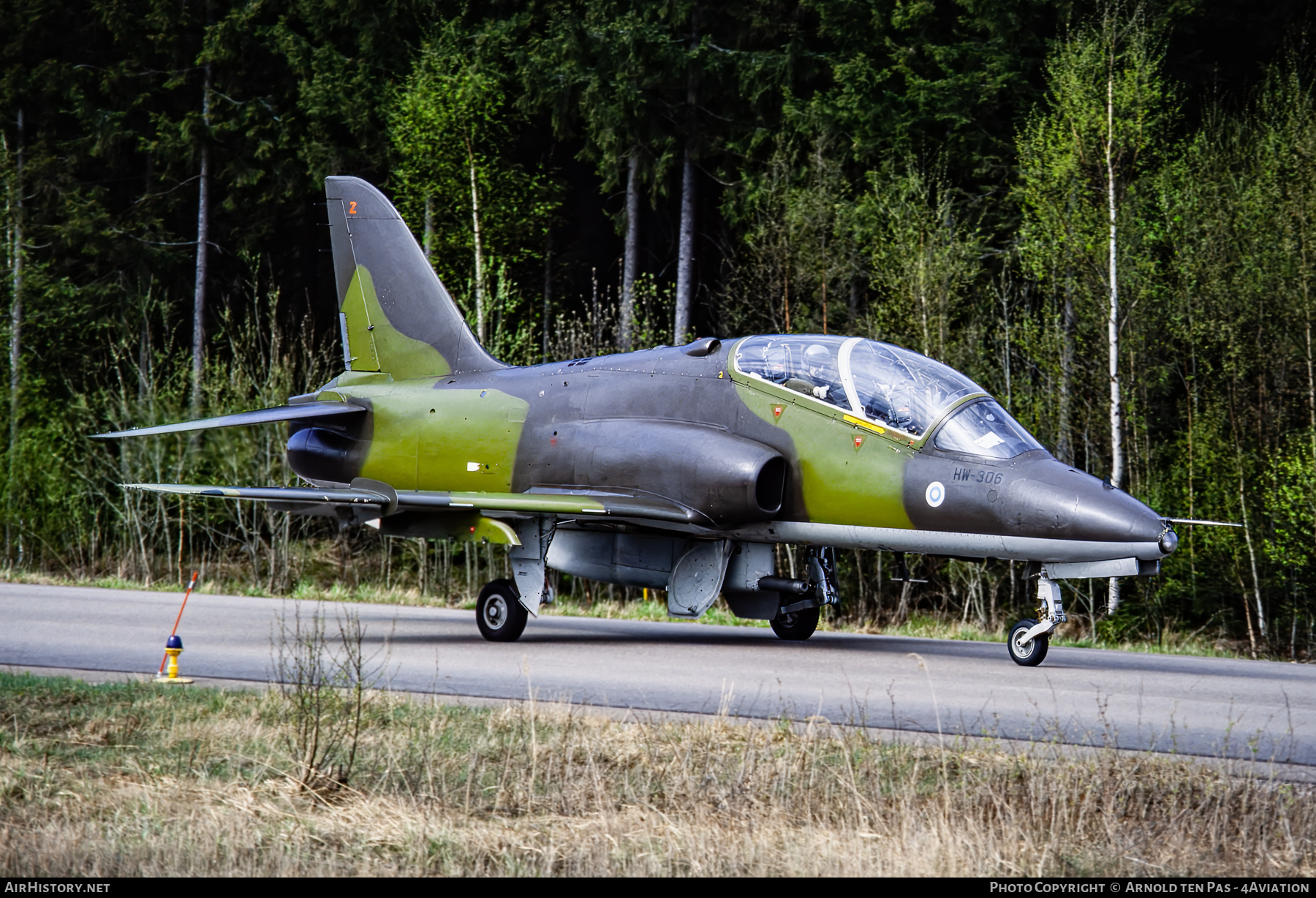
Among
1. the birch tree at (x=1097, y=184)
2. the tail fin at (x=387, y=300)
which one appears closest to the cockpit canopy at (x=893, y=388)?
the tail fin at (x=387, y=300)

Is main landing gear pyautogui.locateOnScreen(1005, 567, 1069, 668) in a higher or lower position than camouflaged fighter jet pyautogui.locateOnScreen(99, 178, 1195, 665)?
lower

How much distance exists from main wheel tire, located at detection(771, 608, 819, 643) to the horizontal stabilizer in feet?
18.1

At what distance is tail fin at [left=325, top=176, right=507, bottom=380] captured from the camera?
15484mm

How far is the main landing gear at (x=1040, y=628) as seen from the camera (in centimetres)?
1049

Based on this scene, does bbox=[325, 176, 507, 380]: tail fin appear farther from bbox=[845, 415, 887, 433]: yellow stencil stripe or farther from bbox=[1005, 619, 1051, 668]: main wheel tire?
bbox=[1005, 619, 1051, 668]: main wheel tire

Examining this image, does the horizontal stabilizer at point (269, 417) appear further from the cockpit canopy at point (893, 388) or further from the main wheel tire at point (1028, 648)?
the main wheel tire at point (1028, 648)

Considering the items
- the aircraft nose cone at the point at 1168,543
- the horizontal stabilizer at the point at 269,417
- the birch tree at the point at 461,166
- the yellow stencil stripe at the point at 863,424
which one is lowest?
the aircraft nose cone at the point at 1168,543

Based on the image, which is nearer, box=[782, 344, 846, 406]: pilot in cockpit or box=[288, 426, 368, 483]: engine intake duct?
box=[782, 344, 846, 406]: pilot in cockpit

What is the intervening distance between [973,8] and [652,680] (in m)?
18.3

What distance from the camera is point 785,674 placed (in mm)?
10117

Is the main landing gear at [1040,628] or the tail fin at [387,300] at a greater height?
the tail fin at [387,300]

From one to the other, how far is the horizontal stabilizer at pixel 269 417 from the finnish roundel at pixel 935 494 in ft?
23.3

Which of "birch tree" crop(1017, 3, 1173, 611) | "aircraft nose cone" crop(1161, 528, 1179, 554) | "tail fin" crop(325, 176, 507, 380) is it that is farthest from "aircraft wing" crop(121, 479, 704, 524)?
"birch tree" crop(1017, 3, 1173, 611)
